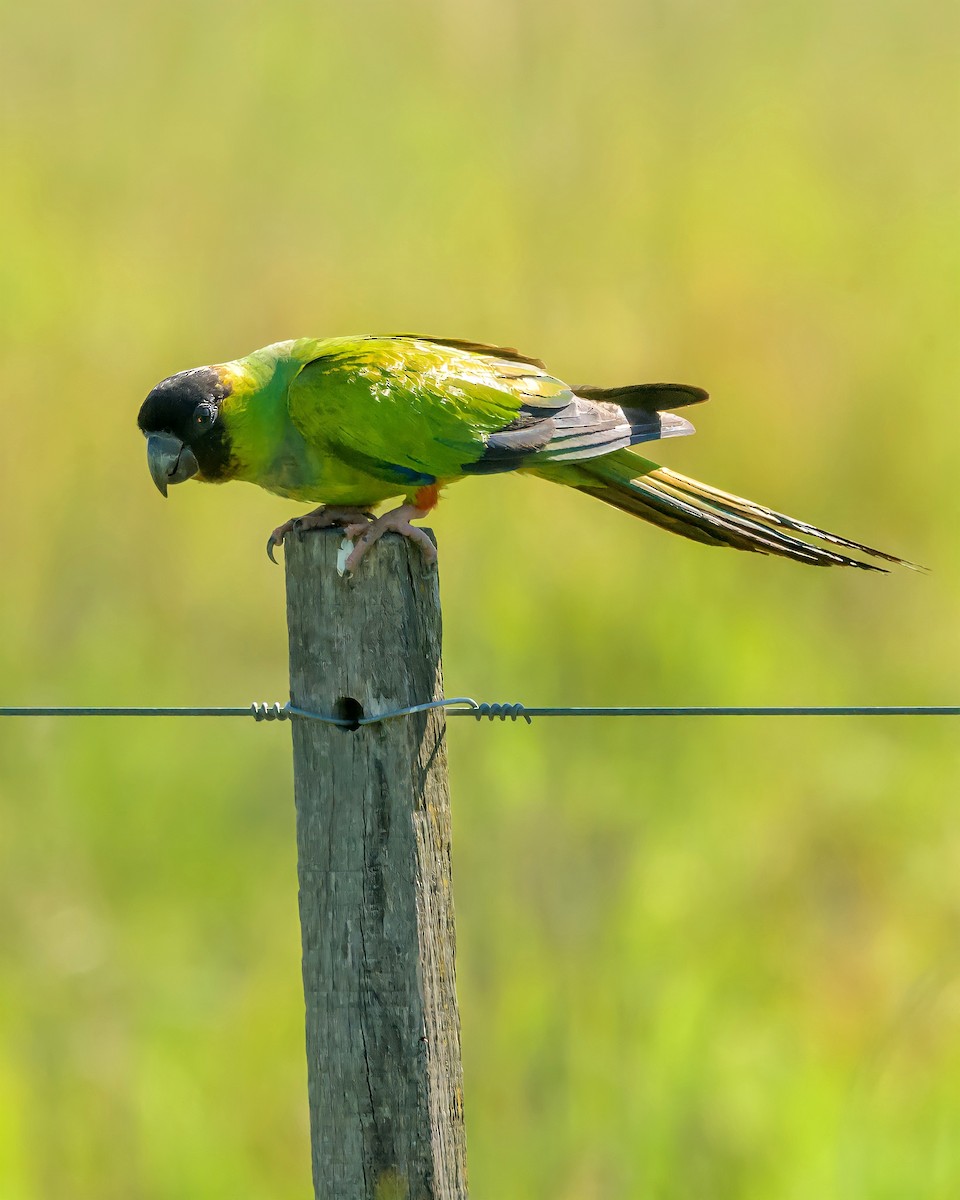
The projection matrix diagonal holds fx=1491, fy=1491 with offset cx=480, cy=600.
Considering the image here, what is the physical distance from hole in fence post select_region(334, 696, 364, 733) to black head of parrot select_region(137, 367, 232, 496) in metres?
1.61

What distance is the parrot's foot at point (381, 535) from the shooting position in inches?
124

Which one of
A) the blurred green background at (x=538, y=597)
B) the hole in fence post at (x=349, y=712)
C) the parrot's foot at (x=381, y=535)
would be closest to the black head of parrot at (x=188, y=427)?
the parrot's foot at (x=381, y=535)

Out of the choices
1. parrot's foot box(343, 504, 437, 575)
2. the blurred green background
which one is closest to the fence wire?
parrot's foot box(343, 504, 437, 575)

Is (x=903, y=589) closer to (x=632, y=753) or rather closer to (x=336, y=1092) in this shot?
(x=632, y=753)

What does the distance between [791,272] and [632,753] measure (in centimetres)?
370

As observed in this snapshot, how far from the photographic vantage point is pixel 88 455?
7.62 metres

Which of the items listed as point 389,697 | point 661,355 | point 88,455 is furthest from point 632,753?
point 389,697

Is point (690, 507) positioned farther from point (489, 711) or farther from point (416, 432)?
point (489, 711)

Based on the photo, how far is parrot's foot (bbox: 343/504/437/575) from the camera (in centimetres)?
315

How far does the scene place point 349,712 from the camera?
3127 millimetres

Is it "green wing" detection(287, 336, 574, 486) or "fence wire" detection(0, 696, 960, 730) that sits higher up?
"green wing" detection(287, 336, 574, 486)

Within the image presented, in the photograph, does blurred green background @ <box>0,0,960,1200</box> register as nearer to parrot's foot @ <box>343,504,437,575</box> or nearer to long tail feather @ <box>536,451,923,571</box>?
long tail feather @ <box>536,451,923,571</box>

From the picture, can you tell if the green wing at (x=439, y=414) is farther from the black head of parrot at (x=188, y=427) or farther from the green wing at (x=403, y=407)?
the black head of parrot at (x=188, y=427)

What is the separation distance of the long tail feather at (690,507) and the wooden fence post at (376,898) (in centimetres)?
138
